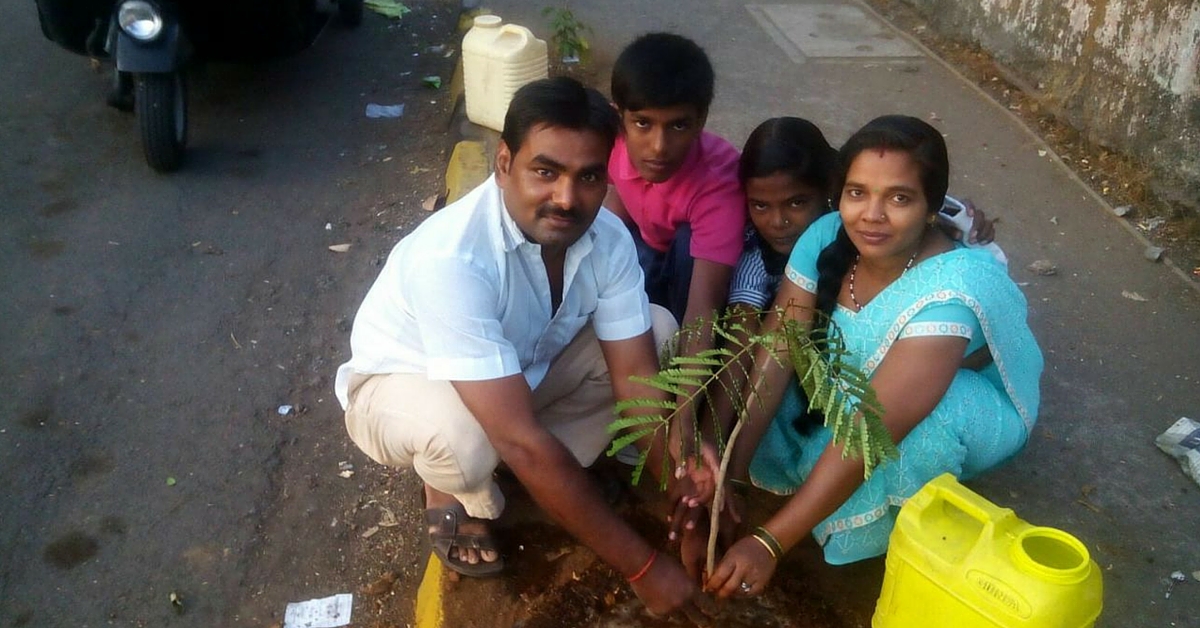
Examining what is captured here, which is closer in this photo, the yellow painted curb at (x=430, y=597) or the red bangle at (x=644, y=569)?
the red bangle at (x=644, y=569)

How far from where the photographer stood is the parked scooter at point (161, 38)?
404 cm

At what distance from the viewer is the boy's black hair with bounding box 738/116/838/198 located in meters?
2.55

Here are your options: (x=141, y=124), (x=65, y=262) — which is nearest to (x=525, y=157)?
(x=65, y=262)

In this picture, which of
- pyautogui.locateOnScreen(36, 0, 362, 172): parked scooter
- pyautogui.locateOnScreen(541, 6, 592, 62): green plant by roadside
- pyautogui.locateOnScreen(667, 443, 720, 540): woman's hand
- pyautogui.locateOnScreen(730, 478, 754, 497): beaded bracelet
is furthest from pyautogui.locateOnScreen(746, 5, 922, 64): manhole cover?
pyautogui.locateOnScreen(667, 443, 720, 540): woman's hand

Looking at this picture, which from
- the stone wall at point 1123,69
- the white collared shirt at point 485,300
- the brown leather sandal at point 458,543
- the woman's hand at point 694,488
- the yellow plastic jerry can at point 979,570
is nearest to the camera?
the yellow plastic jerry can at point 979,570

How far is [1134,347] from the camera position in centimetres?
311

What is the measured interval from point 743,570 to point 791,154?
45.9 inches

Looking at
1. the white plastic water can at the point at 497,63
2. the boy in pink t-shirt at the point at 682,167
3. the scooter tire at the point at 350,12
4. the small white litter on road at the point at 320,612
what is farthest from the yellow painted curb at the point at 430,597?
the scooter tire at the point at 350,12

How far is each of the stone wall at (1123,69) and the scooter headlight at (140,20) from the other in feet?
13.7

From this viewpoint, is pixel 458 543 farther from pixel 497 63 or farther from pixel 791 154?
pixel 497 63

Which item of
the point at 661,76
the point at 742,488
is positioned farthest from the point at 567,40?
the point at 742,488

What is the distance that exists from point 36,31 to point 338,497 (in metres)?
4.83

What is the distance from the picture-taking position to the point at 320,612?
7.50 ft

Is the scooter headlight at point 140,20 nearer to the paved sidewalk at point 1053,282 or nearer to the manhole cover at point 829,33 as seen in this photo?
the paved sidewalk at point 1053,282
